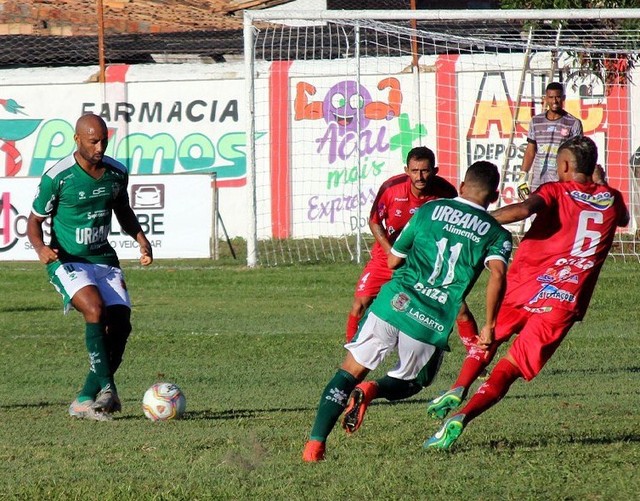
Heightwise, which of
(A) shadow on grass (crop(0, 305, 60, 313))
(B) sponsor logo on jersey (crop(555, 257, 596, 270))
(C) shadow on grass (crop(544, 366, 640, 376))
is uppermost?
(B) sponsor logo on jersey (crop(555, 257, 596, 270))

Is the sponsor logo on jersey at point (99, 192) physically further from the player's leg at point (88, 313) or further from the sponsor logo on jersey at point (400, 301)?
the sponsor logo on jersey at point (400, 301)

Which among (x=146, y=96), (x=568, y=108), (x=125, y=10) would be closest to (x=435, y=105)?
(x=568, y=108)

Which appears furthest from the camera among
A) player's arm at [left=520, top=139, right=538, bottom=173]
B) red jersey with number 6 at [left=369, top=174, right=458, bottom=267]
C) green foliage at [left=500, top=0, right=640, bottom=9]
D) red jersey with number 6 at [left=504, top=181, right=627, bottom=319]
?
green foliage at [left=500, top=0, right=640, bottom=9]

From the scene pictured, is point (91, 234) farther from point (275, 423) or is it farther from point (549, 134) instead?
point (549, 134)

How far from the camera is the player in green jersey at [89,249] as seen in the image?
8219mm

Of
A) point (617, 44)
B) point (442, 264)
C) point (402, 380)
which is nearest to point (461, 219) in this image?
point (442, 264)

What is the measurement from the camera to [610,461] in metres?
6.39

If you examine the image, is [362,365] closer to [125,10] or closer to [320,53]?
[320,53]

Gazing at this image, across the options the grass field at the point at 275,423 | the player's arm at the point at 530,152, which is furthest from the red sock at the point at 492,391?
the player's arm at the point at 530,152

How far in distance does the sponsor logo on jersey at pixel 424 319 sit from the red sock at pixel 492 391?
488 mm

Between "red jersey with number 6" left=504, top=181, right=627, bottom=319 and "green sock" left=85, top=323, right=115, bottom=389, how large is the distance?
2.78 metres

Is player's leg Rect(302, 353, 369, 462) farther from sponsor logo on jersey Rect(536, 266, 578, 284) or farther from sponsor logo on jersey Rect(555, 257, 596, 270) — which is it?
sponsor logo on jersey Rect(555, 257, 596, 270)

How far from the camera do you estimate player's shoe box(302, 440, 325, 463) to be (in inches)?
252

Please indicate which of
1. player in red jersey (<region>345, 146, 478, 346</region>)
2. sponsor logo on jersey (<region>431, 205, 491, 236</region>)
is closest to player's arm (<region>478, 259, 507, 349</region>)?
sponsor logo on jersey (<region>431, 205, 491, 236</region>)
